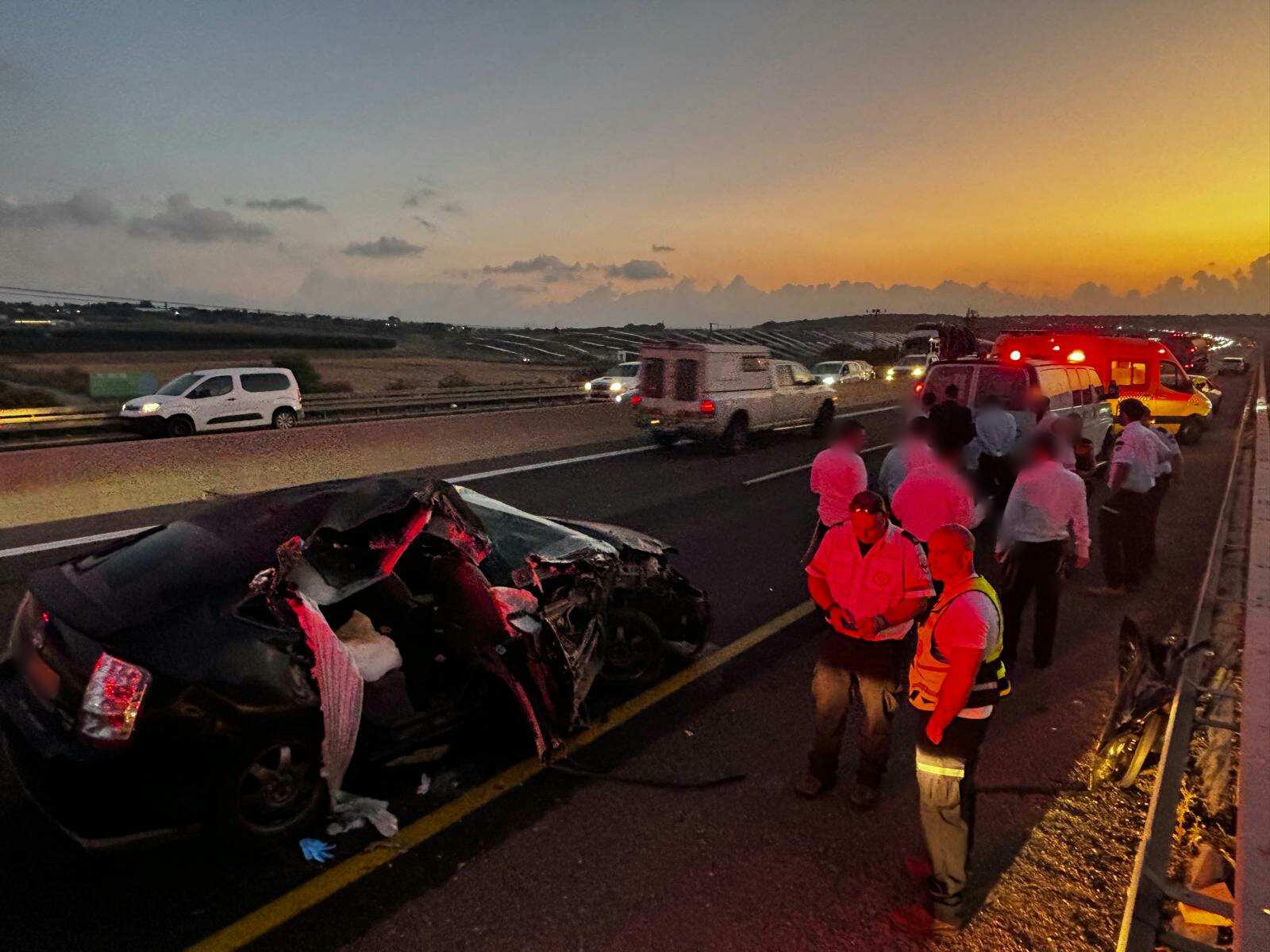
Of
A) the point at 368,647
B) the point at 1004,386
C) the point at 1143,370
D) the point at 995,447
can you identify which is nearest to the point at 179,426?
the point at 1004,386

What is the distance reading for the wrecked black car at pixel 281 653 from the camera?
124 inches

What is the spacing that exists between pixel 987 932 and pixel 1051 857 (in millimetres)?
725

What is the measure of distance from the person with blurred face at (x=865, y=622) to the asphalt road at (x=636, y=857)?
0.32 metres

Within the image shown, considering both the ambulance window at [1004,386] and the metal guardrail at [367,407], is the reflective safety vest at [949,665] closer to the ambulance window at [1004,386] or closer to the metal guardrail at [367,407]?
the ambulance window at [1004,386]

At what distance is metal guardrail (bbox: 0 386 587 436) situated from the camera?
20172 millimetres

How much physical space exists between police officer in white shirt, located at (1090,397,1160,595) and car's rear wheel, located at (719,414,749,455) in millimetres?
9429

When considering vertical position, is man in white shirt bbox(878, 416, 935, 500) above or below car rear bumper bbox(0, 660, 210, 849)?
above

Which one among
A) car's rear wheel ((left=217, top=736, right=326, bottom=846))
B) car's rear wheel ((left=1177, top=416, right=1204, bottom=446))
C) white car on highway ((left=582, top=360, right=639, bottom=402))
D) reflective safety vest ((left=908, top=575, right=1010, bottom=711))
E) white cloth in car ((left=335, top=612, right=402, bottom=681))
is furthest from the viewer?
white car on highway ((left=582, top=360, right=639, bottom=402))

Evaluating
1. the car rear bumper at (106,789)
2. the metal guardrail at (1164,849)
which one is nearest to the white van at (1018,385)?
the metal guardrail at (1164,849)

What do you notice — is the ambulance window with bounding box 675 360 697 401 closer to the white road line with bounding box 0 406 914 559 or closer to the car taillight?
the white road line with bounding box 0 406 914 559

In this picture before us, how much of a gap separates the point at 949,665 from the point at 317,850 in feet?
9.31

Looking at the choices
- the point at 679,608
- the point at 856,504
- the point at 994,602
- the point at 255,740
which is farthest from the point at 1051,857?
the point at 255,740

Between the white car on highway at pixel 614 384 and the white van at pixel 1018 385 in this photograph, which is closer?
the white van at pixel 1018 385

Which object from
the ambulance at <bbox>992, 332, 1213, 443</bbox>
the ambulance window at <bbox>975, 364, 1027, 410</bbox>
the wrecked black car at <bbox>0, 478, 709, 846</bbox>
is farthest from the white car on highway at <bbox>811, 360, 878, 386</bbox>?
the wrecked black car at <bbox>0, 478, 709, 846</bbox>
